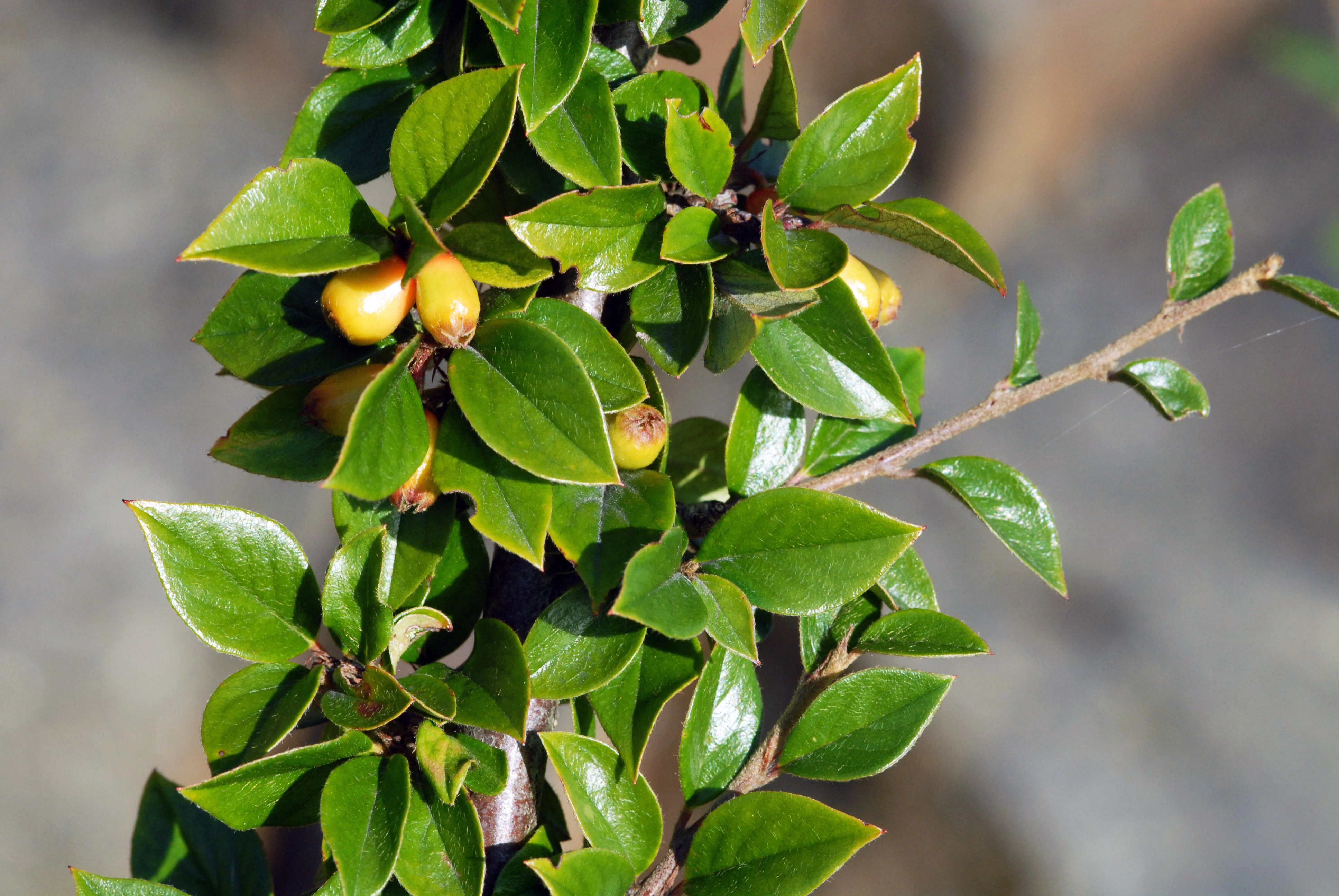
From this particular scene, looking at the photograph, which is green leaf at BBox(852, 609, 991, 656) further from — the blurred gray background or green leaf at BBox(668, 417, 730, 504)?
the blurred gray background

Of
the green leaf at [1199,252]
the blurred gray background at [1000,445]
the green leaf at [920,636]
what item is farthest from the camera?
the blurred gray background at [1000,445]

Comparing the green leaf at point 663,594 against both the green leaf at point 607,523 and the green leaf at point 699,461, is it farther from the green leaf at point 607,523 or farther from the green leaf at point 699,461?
the green leaf at point 699,461

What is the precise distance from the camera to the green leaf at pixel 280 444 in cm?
41

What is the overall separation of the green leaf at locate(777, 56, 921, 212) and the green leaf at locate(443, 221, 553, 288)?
131 millimetres

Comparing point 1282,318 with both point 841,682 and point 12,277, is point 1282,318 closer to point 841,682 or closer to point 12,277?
point 841,682

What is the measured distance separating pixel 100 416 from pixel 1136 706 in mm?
2045

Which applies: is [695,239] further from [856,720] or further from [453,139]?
[856,720]

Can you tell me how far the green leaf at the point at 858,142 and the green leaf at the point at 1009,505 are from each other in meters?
0.18

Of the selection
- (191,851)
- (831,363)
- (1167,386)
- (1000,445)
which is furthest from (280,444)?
(1000,445)

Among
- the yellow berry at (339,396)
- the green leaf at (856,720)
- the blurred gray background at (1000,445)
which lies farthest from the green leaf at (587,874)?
the blurred gray background at (1000,445)

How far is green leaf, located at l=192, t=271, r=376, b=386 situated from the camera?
407 millimetres

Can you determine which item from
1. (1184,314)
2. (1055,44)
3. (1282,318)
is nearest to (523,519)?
(1184,314)

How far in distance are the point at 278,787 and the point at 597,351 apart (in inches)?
9.6

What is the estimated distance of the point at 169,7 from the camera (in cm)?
200
